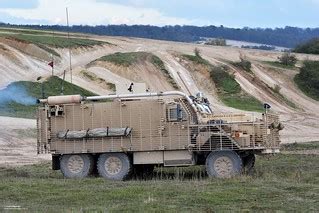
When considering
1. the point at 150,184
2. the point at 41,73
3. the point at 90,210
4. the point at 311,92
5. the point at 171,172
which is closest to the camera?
the point at 90,210

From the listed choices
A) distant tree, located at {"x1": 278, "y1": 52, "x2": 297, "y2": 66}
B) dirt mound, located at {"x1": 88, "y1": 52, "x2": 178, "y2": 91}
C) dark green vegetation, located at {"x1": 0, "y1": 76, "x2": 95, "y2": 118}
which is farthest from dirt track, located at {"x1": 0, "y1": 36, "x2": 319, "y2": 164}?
distant tree, located at {"x1": 278, "y1": 52, "x2": 297, "y2": 66}

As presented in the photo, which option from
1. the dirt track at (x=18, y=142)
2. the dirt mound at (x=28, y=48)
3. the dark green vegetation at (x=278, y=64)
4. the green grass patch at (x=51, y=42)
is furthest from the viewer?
the dark green vegetation at (x=278, y=64)

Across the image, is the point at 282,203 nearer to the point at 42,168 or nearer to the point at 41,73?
the point at 42,168

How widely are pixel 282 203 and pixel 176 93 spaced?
7547 millimetres

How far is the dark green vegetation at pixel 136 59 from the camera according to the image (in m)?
69.4

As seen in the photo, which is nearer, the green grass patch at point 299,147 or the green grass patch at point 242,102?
the green grass patch at point 299,147

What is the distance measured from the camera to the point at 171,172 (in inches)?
953

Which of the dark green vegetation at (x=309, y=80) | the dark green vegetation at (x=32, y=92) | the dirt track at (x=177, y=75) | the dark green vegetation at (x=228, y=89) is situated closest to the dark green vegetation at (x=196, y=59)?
the dark green vegetation at (x=228, y=89)

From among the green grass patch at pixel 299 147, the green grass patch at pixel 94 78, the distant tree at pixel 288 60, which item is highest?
the distant tree at pixel 288 60

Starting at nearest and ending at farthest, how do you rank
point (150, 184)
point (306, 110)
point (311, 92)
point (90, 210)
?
point (90, 210) < point (150, 184) < point (306, 110) < point (311, 92)

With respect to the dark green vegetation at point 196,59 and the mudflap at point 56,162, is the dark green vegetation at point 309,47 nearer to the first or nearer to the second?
the dark green vegetation at point 196,59

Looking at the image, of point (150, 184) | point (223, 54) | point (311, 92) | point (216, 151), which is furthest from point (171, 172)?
point (223, 54)

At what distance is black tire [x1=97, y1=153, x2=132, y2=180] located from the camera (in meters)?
22.4

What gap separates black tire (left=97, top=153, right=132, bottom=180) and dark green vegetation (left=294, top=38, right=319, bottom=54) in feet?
274
